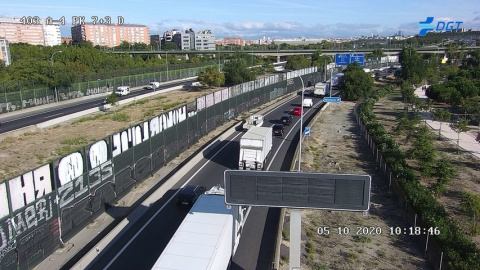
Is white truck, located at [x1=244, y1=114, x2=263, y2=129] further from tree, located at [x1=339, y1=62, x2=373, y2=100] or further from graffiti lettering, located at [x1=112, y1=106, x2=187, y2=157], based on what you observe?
tree, located at [x1=339, y1=62, x2=373, y2=100]

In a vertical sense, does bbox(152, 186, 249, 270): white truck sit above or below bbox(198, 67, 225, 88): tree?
below

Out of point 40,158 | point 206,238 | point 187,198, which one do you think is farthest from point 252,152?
point 40,158

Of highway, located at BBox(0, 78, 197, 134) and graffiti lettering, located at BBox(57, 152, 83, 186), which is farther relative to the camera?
highway, located at BBox(0, 78, 197, 134)

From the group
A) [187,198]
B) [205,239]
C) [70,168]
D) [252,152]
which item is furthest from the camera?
[252,152]

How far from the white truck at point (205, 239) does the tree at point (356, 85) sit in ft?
167

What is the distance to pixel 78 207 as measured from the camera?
1752 cm

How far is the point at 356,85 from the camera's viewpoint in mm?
62250

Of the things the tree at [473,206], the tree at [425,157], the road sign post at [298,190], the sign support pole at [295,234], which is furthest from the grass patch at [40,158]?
the tree at [473,206]

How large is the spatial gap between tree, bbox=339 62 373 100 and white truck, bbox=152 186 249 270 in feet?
167

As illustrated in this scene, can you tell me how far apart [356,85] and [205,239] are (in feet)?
179

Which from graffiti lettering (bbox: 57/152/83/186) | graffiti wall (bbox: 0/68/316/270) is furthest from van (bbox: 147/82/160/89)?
graffiti lettering (bbox: 57/152/83/186)

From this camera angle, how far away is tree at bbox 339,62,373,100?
62050 millimetres

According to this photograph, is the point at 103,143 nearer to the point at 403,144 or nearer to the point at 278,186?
the point at 278,186

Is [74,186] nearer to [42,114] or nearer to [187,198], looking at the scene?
[187,198]
